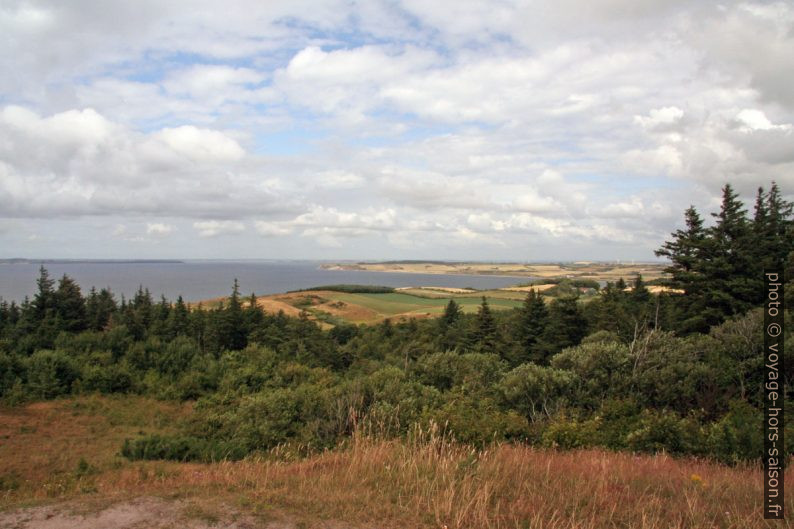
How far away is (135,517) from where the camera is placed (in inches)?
191

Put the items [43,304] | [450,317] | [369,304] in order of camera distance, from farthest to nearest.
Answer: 1. [369,304]
2. [450,317]
3. [43,304]

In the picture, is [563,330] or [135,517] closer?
[135,517]

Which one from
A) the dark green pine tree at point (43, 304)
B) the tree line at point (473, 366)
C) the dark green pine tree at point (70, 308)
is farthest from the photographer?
the dark green pine tree at point (70, 308)

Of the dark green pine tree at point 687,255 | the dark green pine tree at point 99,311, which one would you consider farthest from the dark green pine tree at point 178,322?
the dark green pine tree at point 687,255

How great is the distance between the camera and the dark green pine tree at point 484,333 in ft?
140

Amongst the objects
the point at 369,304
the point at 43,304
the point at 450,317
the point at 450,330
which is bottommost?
the point at 369,304

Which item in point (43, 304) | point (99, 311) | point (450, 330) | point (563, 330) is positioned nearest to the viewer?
point (563, 330)

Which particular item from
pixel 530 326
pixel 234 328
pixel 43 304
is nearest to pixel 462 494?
pixel 530 326

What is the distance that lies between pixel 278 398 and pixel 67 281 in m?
55.3

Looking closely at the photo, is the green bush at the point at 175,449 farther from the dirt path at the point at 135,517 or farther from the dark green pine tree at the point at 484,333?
the dark green pine tree at the point at 484,333

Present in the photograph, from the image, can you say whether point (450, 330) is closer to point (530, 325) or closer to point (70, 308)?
point (530, 325)

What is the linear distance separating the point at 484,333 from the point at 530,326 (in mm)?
5369

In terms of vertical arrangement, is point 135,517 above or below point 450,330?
above

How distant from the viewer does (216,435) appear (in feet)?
83.4
